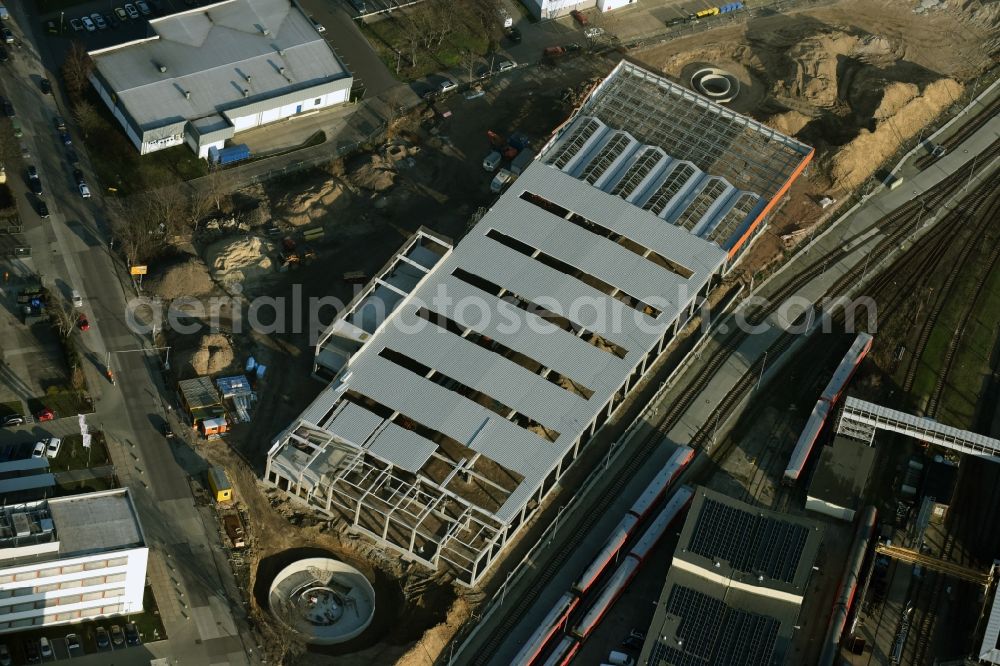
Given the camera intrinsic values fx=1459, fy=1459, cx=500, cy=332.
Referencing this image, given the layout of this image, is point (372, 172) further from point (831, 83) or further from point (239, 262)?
point (831, 83)

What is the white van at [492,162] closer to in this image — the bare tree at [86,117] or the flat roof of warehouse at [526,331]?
the flat roof of warehouse at [526,331]

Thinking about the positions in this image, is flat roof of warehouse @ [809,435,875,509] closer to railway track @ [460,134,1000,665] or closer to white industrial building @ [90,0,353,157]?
railway track @ [460,134,1000,665]

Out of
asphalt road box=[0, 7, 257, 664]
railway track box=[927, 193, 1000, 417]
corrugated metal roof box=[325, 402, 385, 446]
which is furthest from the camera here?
railway track box=[927, 193, 1000, 417]

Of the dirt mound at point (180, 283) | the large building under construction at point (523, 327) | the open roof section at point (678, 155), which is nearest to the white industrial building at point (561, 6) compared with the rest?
the open roof section at point (678, 155)

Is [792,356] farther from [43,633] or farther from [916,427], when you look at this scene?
[43,633]

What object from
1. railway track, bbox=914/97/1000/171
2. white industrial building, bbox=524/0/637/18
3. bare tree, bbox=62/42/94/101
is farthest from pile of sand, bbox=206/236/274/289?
railway track, bbox=914/97/1000/171

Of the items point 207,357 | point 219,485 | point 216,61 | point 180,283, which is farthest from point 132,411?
point 216,61
